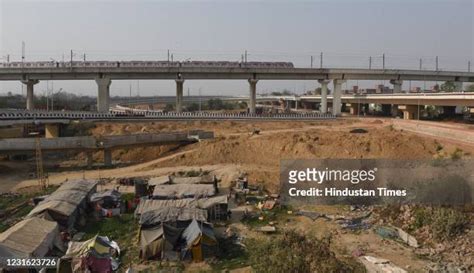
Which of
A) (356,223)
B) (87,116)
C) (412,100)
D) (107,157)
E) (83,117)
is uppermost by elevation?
(412,100)

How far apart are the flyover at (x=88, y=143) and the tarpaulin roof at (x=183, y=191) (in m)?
15.1

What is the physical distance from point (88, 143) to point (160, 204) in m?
19.0

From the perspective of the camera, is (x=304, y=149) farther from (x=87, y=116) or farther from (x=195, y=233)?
(x=87, y=116)

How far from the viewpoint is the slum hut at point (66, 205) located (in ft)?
74.6

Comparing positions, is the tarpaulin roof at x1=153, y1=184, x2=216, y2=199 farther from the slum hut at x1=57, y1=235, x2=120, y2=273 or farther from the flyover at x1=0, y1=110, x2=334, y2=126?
the flyover at x1=0, y1=110, x2=334, y2=126

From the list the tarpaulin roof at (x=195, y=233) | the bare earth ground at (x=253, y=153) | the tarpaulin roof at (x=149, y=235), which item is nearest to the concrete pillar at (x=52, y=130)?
the bare earth ground at (x=253, y=153)

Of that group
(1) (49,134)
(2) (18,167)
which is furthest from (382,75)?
(2) (18,167)

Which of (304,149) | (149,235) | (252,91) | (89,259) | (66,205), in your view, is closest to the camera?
(89,259)

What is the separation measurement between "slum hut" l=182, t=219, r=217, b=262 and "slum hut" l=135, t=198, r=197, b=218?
4.37 metres

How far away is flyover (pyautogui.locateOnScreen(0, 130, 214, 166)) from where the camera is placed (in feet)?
131

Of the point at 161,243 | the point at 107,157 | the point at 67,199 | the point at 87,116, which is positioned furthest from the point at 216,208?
the point at 87,116

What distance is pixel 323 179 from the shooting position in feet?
101

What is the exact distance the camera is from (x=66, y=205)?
23.9 meters

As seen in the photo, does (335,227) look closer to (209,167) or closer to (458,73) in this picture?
(209,167)
